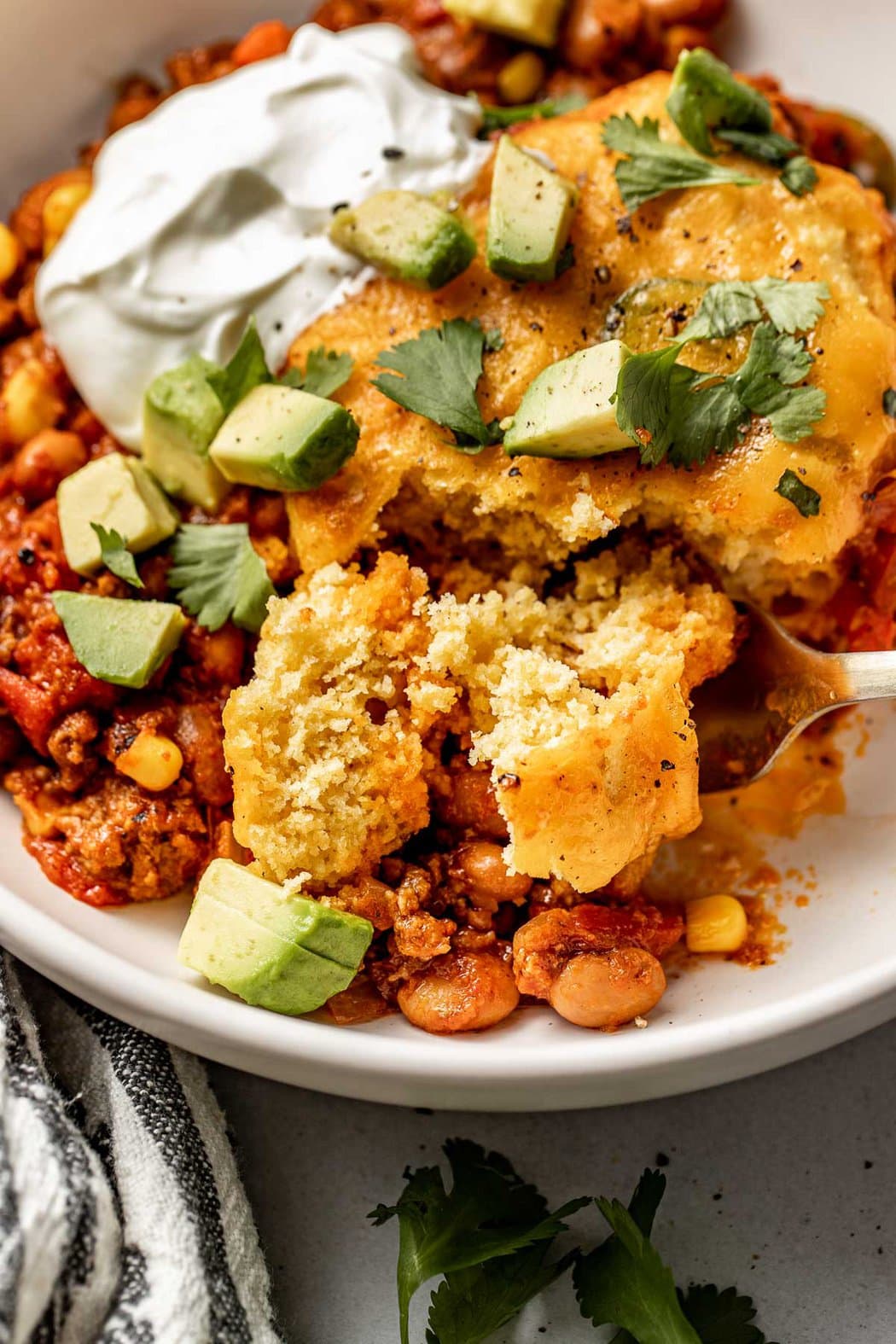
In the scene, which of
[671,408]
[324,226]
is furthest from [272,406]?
[671,408]

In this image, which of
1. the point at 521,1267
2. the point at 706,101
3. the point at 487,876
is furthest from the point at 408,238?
the point at 521,1267

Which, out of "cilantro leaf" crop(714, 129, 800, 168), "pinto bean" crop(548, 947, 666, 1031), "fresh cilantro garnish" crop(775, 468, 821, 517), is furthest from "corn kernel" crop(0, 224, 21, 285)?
"pinto bean" crop(548, 947, 666, 1031)

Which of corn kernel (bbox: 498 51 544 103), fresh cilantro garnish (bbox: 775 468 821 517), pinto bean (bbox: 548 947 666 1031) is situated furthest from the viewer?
corn kernel (bbox: 498 51 544 103)

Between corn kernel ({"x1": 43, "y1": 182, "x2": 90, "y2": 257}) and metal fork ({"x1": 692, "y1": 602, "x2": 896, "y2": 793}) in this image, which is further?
corn kernel ({"x1": 43, "y1": 182, "x2": 90, "y2": 257})

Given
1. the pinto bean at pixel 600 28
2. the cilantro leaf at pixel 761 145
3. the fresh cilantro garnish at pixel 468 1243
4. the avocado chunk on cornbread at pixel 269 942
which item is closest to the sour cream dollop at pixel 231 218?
the pinto bean at pixel 600 28

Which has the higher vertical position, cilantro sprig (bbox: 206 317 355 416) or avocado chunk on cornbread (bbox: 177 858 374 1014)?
cilantro sprig (bbox: 206 317 355 416)

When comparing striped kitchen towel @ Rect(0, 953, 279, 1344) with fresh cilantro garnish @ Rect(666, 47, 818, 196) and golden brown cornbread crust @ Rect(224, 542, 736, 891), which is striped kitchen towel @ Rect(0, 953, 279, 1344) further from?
fresh cilantro garnish @ Rect(666, 47, 818, 196)

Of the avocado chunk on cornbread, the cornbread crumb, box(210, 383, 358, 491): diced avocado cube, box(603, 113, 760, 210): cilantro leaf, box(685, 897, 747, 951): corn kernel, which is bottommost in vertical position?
box(685, 897, 747, 951): corn kernel
